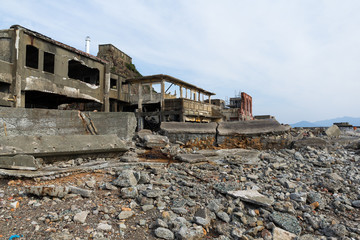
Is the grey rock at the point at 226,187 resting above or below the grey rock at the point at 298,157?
below

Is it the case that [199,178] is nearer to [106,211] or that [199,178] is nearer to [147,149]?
[106,211]

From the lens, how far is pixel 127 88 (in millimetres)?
19797

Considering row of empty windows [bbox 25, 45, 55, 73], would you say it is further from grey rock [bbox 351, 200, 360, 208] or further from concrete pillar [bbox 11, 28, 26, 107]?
grey rock [bbox 351, 200, 360, 208]

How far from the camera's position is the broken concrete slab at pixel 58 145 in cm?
389

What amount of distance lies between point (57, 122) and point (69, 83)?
829cm

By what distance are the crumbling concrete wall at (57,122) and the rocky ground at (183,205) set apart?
2.19m

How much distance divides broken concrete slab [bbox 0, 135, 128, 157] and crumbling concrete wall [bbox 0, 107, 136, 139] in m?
0.97

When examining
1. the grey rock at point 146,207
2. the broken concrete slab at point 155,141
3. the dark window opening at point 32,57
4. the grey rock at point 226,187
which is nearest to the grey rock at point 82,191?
the grey rock at point 146,207

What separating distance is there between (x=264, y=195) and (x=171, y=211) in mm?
1421

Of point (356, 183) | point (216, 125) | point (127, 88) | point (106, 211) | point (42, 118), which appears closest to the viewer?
point (106, 211)

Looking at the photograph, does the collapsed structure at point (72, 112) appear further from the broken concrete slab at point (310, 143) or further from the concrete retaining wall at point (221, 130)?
the broken concrete slab at point (310, 143)

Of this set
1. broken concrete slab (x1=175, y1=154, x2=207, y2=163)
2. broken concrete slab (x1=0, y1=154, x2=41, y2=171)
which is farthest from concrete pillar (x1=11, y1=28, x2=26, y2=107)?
broken concrete slab (x1=175, y1=154, x2=207, y2=163)

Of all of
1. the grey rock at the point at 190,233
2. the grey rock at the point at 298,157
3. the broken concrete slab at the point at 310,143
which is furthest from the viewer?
the broken concrete slab at the point at 310,143

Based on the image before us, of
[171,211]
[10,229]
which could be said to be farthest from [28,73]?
[171,211]
